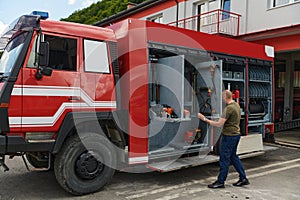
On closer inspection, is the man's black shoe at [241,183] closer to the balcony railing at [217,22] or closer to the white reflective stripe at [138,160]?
the white reflective stripe at [138,160]

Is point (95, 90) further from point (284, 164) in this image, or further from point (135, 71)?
point (284, 164)

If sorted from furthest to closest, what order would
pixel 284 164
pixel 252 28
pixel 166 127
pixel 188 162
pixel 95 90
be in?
pixel 252 28
pixel 284 164
pixel 166 127
pixel 188 162
pixel 95 90

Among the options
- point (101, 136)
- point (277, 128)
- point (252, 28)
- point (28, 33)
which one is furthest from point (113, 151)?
point (277, 128)

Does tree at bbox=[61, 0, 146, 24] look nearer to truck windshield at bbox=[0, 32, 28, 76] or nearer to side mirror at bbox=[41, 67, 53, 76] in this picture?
truck windshield at bbox=[0, 32, 28, 76]

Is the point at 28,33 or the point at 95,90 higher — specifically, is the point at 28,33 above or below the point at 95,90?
above

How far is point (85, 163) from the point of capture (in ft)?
15.6

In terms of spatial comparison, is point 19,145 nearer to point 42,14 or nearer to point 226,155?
point 42,14

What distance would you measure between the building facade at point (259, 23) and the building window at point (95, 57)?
6.99 metres

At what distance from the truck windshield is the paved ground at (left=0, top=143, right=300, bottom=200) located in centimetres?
208

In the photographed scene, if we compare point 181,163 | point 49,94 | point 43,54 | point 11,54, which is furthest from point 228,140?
point 11,54

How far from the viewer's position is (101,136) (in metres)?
4.93

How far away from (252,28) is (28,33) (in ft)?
32.6

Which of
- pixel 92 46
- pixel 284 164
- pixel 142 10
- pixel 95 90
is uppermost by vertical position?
pixel 142 10

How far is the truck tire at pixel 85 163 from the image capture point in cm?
459
